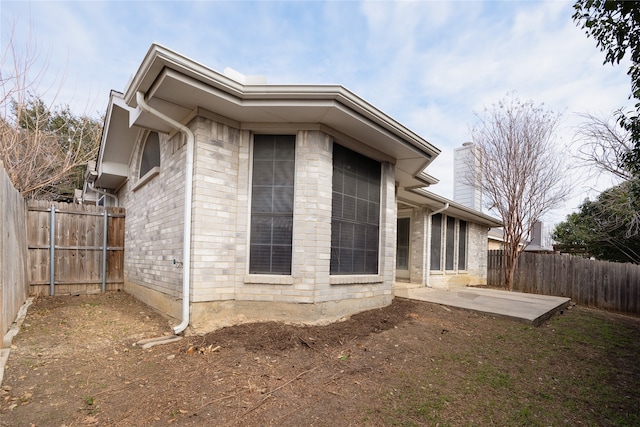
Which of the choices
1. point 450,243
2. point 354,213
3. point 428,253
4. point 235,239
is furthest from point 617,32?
point 450,243

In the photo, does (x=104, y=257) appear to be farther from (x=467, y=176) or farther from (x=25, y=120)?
(x=467, y=176)

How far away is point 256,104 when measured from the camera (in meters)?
4.72

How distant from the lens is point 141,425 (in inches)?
102

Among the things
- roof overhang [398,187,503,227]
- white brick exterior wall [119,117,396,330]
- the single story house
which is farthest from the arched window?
roof overhang [398,187,503,227]

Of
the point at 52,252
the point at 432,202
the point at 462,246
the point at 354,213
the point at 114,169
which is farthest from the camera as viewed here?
the point at 462,246

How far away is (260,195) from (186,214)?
1.17 meters

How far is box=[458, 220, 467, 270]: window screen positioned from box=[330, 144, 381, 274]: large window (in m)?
7.29

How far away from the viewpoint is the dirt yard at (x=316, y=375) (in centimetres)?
284

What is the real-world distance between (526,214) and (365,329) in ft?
33.2

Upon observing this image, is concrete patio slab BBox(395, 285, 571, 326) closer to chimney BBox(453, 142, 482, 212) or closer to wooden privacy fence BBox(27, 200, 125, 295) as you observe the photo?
chimney BBox(453, 142, 482, 212)

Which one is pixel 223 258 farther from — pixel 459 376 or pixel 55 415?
pixel 459 376

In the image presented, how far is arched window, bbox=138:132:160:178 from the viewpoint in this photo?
6.76 m

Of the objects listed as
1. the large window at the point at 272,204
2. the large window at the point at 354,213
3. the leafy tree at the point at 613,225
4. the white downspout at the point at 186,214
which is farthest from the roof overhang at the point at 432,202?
the white downspout at the point at 186,214

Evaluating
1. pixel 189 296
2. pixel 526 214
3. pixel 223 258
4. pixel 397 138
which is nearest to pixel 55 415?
pixel 189 296
